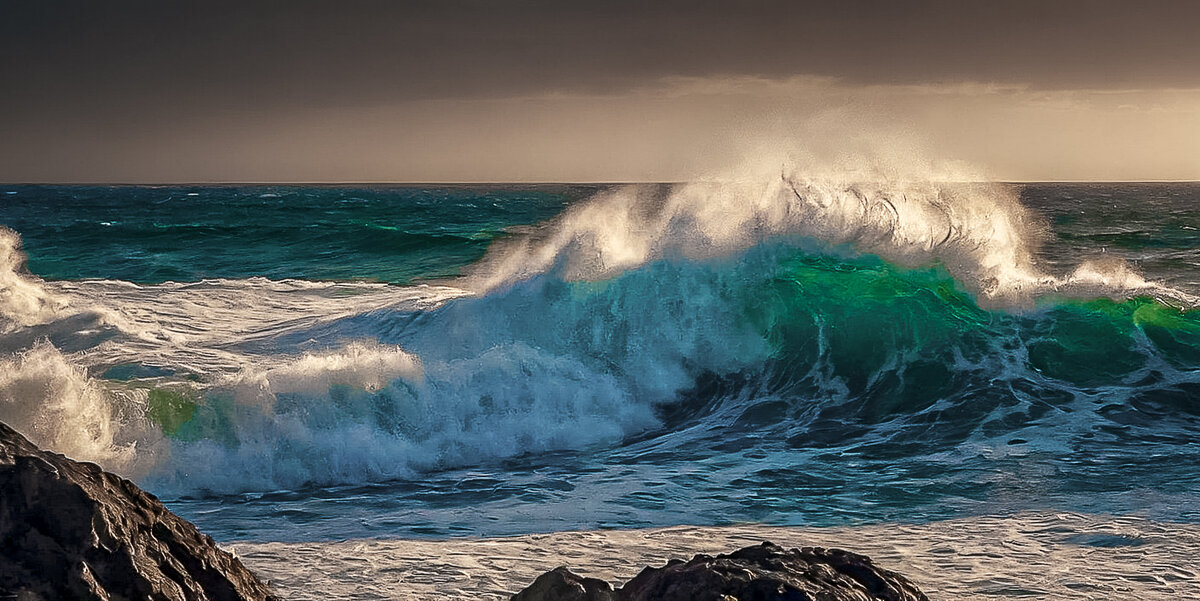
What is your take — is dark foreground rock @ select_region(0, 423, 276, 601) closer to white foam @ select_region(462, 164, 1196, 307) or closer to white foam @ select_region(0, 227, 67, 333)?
white foam @ select_region(462, 164, 1196, 307)

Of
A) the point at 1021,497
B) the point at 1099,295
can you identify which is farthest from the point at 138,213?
the point at 1021,497

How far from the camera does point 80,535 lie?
2.18 metres

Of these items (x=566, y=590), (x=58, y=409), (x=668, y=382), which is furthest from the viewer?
(x=668, y=382)

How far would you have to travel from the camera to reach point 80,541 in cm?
217

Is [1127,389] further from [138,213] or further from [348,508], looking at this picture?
[138,213]

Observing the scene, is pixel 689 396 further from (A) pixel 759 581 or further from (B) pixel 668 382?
(A) pixel 759 581

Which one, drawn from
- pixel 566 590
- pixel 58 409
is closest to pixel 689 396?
pixel 58 409

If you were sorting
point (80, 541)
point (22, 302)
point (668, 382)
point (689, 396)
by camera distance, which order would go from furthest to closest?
point (22, 302), point (668, 382), point (689, 396), point (80, 541)

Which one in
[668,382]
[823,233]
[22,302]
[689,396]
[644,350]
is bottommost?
[689,396]

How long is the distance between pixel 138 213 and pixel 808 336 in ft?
141

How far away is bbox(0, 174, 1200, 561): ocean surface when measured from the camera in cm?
673

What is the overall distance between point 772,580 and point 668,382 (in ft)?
25.5

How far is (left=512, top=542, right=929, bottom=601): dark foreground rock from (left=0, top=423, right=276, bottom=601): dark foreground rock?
0.89 meters

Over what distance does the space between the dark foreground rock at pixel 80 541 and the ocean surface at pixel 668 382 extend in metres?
3.39
